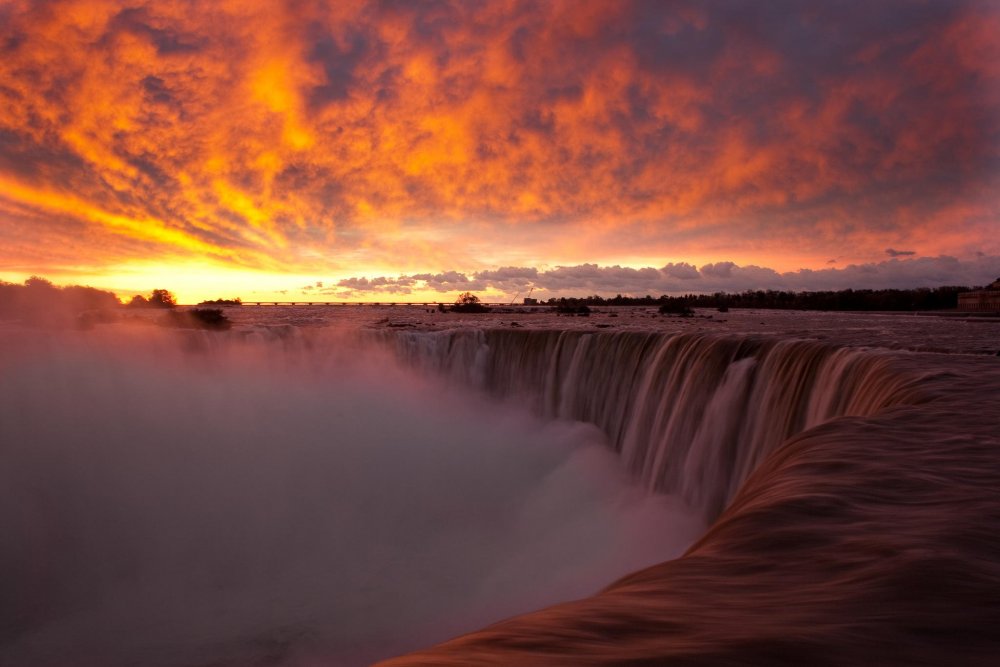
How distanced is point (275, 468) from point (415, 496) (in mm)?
4391

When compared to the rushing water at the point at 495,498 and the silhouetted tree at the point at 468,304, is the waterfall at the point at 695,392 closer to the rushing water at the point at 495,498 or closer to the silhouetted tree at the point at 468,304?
the rushing water at the point at 495,498

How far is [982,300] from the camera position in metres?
43.2

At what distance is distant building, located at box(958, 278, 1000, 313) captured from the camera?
4066 centimetres

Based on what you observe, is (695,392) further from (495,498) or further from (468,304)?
(468,304)

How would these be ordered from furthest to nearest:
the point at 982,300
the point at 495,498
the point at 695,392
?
the point at 982,300, the point at 495,498, the point at 695,392

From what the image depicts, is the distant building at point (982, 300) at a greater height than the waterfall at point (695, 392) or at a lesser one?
greater

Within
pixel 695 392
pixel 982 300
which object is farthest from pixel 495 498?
pixel 982 300

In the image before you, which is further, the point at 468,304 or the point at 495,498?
the point at 468,304

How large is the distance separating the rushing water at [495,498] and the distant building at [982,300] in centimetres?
3213

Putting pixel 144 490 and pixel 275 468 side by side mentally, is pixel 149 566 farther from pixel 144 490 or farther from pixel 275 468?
pixel 275 468

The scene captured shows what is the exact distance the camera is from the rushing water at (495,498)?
2.37 meters

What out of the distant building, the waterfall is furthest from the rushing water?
the distant building

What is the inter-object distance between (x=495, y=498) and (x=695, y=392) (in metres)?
6.20

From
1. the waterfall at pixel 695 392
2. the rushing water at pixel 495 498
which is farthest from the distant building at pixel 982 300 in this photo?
the waterfall at pixel 695 392
